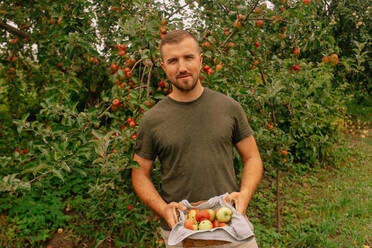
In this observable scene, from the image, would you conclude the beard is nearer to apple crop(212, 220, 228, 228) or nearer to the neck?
the neck

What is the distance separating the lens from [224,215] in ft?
4.83

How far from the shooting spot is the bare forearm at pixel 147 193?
5.72 ft

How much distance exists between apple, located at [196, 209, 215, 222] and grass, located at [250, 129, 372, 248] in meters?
1.97

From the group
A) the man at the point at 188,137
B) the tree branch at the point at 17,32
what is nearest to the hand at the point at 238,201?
the man at the point at 188,137

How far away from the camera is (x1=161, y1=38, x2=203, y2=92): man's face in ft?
5.45

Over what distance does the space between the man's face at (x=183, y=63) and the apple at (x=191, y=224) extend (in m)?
0.70

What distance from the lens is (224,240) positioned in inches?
54.2

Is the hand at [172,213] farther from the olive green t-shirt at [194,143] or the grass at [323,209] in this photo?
the grass at [323,209]

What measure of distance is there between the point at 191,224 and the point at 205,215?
0.12 metres

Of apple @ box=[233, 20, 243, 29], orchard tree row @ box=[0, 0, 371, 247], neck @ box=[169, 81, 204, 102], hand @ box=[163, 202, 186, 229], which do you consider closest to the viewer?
hand @ box=[163, 202, 186, 229]

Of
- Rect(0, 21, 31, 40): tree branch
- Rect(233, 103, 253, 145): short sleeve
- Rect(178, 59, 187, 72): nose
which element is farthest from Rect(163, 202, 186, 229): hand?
Rect(0, 21, 31, 40): tree branch

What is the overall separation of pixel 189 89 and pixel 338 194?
355cm

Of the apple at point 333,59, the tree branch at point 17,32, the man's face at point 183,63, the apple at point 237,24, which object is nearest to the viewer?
the man's face at point 183,63

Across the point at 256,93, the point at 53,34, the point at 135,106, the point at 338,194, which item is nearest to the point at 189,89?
the point at 135,106
